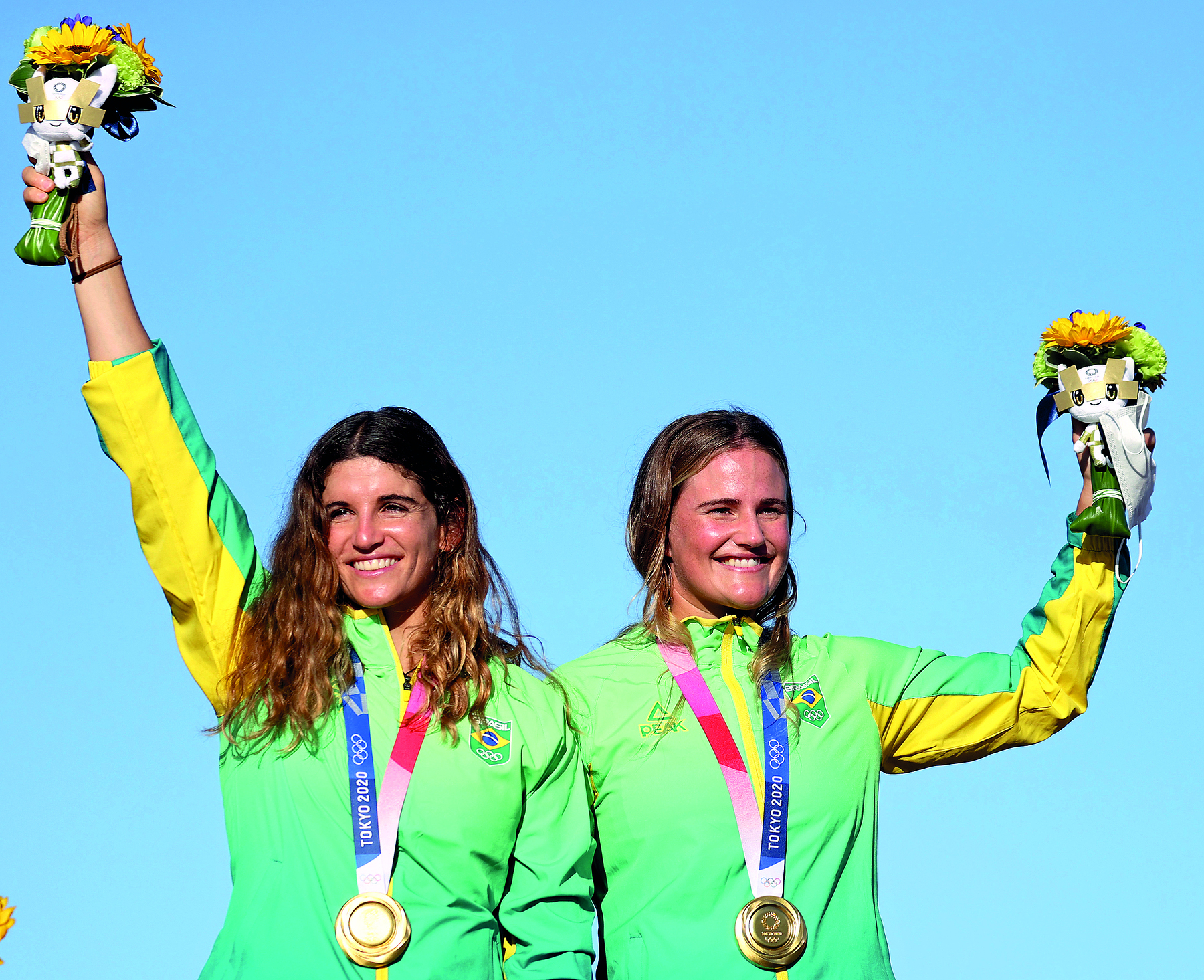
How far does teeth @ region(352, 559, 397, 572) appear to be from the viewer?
5.87 meters

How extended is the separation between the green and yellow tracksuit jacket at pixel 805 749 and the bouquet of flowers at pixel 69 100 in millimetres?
2514

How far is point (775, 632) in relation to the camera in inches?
246

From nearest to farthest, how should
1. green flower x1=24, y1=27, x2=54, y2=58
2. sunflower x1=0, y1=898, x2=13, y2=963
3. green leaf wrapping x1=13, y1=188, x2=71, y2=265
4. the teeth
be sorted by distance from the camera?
sunflower x1=0, y1=898, x2=13, y2=963 < green leaf wrapping x1=13, y1=188, x2=71, y2=265 < green flower x1=24, y1=27, x2=54, y2=58 < the teeth

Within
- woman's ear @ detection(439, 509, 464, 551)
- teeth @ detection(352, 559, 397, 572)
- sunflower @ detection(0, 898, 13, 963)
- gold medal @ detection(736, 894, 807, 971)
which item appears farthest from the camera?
woman's ear @ detection(439, 509, 464, 551)

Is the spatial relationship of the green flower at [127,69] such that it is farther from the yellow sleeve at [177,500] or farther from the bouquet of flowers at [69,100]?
the yellow sleeve at [177,500]

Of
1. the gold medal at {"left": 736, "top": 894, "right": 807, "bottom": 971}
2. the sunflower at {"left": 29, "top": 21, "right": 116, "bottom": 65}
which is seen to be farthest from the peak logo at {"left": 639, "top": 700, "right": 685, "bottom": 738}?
the sunflower at {"left": 29, "top": 21, "right": 116, "bottom": 65}

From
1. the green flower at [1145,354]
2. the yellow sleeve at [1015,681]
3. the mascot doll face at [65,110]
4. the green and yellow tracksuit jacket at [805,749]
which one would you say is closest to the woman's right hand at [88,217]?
the mascot doll face at [65,110]

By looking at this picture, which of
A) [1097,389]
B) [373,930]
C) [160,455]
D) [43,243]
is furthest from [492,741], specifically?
[1097,389]

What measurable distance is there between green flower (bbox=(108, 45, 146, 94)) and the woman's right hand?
0.97 ft

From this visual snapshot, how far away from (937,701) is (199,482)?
9.46 feet

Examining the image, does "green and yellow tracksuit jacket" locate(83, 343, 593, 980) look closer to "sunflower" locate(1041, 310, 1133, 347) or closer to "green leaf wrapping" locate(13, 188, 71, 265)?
"green leaf wrapping" locate(13, 188, 71, 265)

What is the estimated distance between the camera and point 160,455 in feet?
18.1

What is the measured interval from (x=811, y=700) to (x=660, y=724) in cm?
58

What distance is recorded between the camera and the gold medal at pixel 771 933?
538cm
